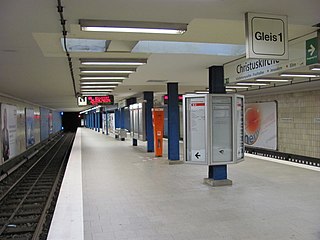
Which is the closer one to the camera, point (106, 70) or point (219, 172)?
point (106, 70)

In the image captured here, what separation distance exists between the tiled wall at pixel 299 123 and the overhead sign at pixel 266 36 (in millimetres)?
10814

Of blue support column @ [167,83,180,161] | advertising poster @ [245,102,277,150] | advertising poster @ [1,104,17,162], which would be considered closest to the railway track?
advertising poster @ [1,104,17,162]

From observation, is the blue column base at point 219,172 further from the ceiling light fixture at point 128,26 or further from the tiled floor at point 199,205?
the ceiling light fixture at point 128,26

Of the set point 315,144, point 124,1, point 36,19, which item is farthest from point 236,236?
point 315,144

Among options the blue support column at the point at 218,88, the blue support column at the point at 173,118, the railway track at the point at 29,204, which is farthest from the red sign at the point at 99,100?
the blue support column at the point at 218,88

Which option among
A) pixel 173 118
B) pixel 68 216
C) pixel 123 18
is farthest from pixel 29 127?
pixel 123 18

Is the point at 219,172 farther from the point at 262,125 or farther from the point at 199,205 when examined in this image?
the point at 262,125

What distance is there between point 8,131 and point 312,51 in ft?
40.7

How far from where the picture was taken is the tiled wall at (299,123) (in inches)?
544

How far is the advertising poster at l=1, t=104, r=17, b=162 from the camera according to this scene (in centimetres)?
1294

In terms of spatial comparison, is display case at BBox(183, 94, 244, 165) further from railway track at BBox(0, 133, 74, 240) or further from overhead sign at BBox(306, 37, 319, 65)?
railway track at BBox(0, 133, 74, 240)

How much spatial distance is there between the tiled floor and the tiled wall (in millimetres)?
4735

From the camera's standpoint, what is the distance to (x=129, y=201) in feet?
21.3

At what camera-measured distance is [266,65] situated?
6.07 meters
